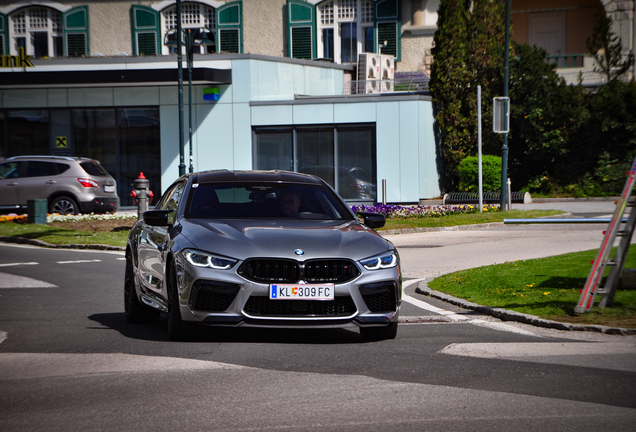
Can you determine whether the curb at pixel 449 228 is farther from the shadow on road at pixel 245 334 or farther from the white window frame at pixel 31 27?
the white window frame at pixel 31 27

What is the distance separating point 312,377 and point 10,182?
20.6 metres

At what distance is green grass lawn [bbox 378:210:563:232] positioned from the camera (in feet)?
71.6

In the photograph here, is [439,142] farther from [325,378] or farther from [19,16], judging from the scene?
[325,378]

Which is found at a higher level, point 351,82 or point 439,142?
point 351,82

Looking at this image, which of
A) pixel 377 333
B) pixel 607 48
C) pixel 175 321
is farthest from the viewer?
pixel 607 48

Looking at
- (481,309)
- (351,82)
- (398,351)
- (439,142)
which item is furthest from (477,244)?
(351,82)

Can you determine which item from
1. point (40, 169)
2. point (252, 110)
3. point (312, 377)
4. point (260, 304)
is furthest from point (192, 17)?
point (312, 377)

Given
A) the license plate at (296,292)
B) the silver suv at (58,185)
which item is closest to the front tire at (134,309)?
the license plate at (296,292)

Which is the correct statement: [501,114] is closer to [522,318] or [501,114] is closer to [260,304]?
[522,318]

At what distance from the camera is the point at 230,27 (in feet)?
123

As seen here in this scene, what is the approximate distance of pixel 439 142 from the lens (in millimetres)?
31562

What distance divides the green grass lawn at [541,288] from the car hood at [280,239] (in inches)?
98.4

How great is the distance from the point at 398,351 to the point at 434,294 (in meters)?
4.04

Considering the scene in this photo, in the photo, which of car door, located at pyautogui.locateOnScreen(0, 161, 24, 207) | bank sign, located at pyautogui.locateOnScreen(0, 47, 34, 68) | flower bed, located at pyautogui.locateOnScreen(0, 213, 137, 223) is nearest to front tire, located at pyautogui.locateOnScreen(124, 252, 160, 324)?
flower bed, located at pyautogui.locateOnScreen(0, 213, 137, 223)
